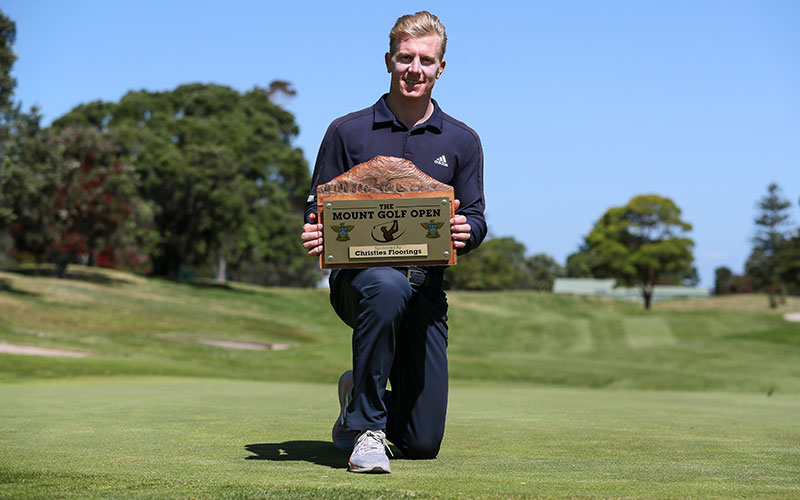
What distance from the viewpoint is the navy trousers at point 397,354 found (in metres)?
4.91

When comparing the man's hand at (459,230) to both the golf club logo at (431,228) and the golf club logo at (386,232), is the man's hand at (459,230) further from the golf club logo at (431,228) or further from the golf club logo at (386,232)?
the golf club logo at (386,232)

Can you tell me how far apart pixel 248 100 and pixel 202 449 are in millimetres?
61883

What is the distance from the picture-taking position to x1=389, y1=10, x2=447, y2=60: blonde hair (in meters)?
5.30

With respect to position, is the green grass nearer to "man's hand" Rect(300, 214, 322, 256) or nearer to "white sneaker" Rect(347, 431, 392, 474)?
"white sneaker" Rect(347, 431, 392, 474)

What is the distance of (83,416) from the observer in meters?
7.76

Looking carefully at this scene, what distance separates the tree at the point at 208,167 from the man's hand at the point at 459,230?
1717 inches

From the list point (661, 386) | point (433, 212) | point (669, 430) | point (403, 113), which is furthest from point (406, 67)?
point (661, 386)

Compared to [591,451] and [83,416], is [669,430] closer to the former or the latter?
[591,451]

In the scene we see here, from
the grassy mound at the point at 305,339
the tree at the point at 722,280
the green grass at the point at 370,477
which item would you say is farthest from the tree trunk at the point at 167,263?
the tree at the point at 722,280

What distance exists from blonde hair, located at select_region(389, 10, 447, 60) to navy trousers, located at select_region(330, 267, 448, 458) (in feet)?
4.62

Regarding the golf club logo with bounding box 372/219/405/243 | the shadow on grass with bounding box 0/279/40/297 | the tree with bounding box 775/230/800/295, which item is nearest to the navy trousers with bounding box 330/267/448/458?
the golf club logo with bounding box 372/219/405/243

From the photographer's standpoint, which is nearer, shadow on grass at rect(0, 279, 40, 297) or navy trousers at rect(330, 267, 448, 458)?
navy trousers at rect(330, 267, 448, 458)

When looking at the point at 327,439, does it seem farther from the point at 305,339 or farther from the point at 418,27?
the point at 305,339

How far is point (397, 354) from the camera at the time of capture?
5.55 m
